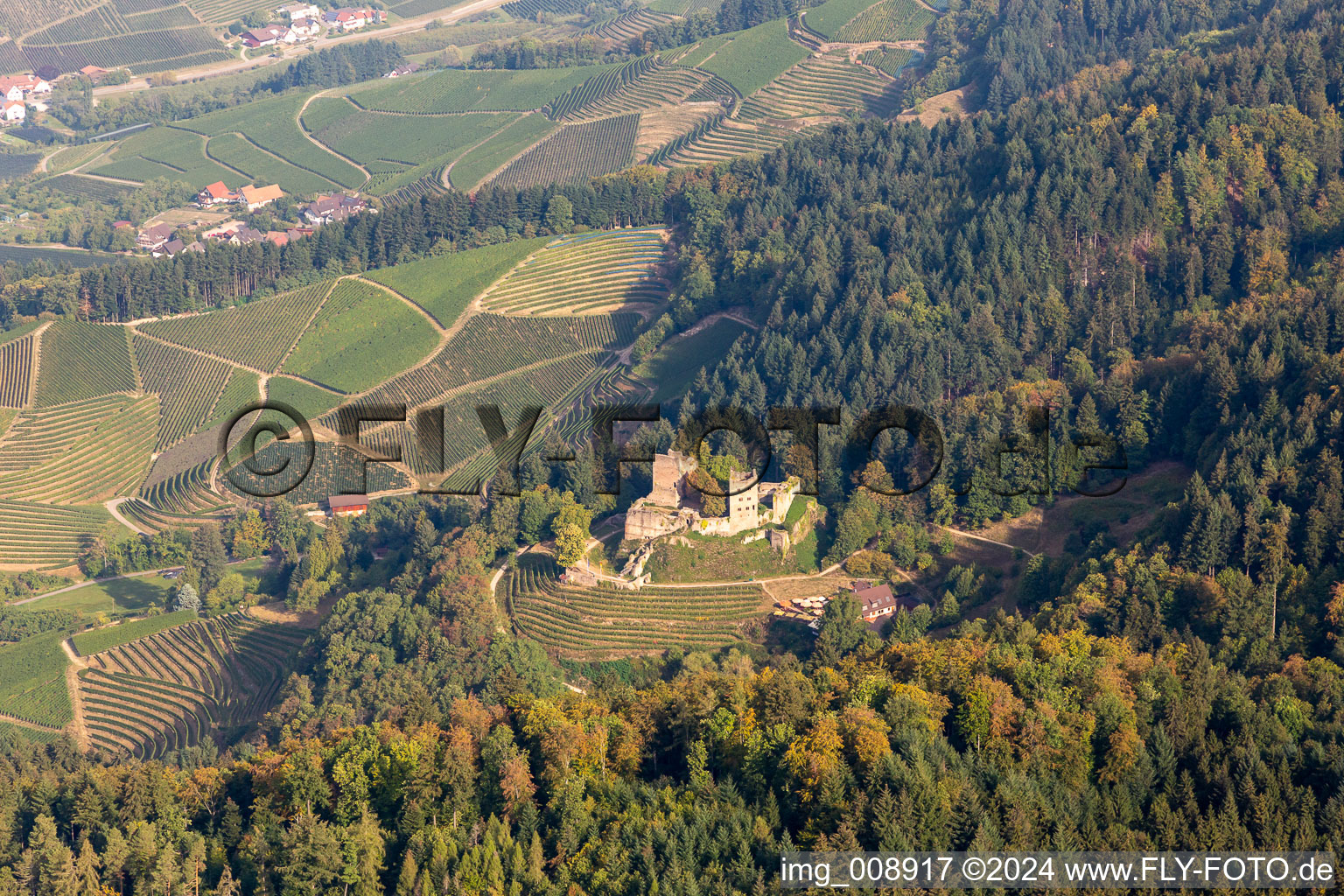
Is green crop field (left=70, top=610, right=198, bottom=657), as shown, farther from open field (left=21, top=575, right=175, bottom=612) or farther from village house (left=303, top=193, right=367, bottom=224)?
village house (left=303, top=193, right=367, bottom=224)

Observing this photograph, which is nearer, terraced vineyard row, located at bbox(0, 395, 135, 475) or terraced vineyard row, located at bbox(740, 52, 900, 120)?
terraced vineyard row, located at bbox(0, 395, 135, 475)

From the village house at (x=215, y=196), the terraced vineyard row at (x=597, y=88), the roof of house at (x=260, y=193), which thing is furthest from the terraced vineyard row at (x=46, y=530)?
the terraced vineyard row at (x=597, y=88)

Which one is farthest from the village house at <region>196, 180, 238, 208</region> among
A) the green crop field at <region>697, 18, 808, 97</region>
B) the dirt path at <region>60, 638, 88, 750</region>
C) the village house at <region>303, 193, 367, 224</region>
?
the dirt path at <region>60, 638, 88, 750</region>

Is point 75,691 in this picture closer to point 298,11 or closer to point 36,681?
point 36,681

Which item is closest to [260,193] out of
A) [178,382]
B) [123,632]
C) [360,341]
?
[178,382]

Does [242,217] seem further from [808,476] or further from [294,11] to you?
[808,476]
